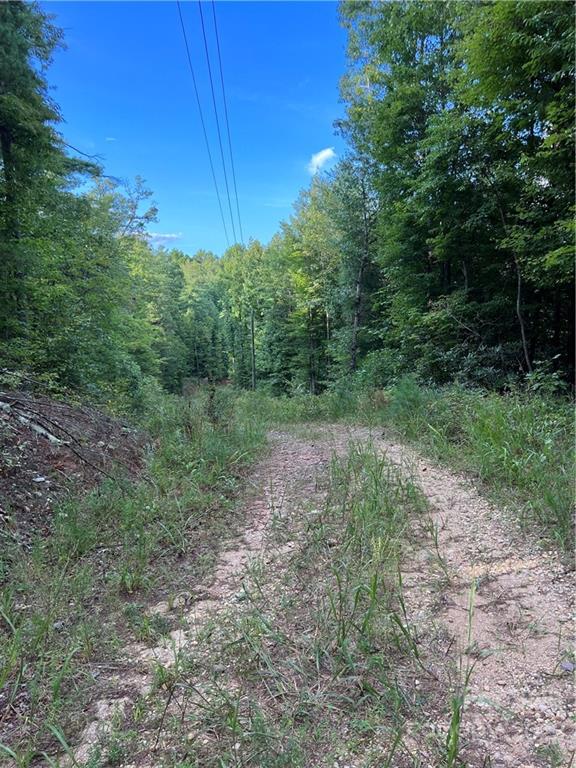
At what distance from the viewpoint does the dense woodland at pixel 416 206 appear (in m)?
5.20

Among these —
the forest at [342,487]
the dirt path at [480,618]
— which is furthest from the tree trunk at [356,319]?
the dirt path at [480,618]

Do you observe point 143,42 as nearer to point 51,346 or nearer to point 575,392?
point 51,346

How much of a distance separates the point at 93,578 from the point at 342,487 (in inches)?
83.4

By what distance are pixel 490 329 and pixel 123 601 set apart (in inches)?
305

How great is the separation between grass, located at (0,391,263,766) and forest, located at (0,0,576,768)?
0.02 metres

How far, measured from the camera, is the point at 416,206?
774 cm

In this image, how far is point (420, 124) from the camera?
28.6 ft

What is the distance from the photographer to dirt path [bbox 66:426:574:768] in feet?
4.60

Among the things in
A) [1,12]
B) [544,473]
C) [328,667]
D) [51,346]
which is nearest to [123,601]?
[328,667]

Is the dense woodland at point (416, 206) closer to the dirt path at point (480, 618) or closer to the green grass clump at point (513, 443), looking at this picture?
the green grass clump at point (513, 443)

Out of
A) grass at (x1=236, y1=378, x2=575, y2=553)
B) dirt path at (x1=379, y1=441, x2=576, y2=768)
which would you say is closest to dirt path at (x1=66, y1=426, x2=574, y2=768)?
dirt path at (x1=379, y1=441, x2=576, y2=768)

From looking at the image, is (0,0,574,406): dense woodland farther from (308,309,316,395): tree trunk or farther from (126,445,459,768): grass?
(308,309,316,395): tree trunk

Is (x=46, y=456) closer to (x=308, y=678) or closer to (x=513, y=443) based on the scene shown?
(x=308, y=678)

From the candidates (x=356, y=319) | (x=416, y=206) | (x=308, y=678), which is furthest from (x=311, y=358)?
(x=308, y=678)
